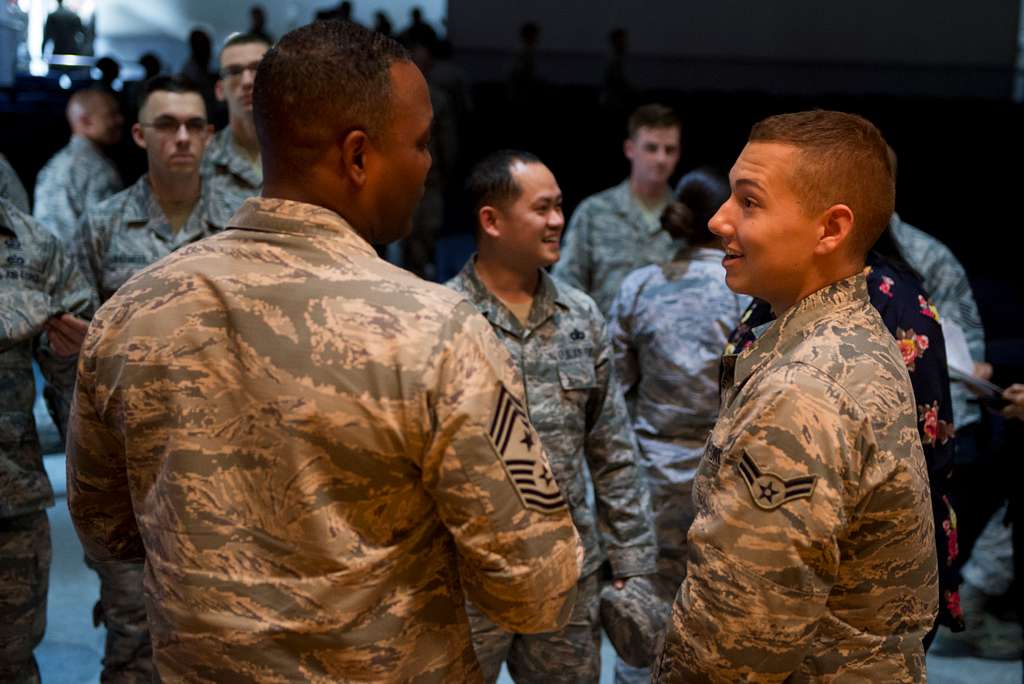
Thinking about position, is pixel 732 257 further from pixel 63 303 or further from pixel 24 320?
pixel 63 303

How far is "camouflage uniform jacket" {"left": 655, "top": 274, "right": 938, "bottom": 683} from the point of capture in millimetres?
1527

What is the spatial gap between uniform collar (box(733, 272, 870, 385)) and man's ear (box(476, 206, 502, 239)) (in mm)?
1230

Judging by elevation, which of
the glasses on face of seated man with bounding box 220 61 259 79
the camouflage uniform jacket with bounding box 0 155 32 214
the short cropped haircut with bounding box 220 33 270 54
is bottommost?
the camouflage uniform jacket with bounding box 0 155 32 214

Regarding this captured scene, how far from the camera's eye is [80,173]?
5.41 meters

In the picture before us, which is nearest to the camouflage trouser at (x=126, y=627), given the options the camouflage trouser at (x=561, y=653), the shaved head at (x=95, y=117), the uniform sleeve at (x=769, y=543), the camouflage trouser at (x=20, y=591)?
the camouflage trouser at (x=20, y=591)

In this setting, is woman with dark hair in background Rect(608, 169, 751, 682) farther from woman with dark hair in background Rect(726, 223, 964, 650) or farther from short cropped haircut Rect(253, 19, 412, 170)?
short cropped haircut Rect(253, 19, 412, 170)

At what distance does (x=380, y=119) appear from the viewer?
58.6 inches

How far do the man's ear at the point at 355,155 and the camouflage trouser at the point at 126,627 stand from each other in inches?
77.5

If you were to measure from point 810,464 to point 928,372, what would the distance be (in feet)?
2.55

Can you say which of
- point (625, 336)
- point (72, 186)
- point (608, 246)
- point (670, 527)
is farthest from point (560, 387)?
point (72, 186)

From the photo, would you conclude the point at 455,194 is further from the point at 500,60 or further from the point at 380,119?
the point at 380,119

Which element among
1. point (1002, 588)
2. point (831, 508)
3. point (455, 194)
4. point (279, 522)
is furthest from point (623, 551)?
point (455, 194)

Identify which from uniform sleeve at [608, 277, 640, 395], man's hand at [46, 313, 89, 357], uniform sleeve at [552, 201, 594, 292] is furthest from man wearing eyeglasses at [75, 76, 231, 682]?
uniform sleeve at [552, 201, 594, 292]

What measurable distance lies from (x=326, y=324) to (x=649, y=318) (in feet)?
6.77
